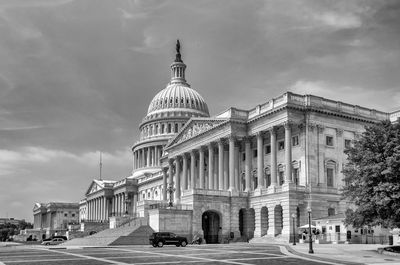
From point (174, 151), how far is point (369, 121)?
3966 cm

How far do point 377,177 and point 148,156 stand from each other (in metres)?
131

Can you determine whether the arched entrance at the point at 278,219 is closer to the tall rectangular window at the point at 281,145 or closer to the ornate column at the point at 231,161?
the tall rectangular window at the point at 281,145

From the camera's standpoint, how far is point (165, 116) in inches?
6673

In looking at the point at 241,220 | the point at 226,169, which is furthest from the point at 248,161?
the point at 241,220

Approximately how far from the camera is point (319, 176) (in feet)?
254

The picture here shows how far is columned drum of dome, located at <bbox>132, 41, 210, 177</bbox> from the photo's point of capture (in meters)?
168

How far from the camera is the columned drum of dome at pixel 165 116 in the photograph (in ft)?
550

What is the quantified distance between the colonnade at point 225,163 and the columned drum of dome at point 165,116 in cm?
5817

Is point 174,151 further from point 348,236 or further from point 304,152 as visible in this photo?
point 348,236

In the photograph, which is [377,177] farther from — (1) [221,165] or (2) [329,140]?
(1) [221,165]

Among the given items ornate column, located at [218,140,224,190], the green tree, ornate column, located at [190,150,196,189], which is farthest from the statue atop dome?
the green tree

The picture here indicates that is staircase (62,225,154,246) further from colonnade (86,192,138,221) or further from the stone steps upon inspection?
colonnade (86,192,138,221)

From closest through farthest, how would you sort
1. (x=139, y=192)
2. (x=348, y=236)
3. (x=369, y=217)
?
(x=369, y=217) < (x=348, y=236) < (x=139, y=192)

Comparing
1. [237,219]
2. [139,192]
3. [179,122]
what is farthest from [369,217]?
[179,122]
